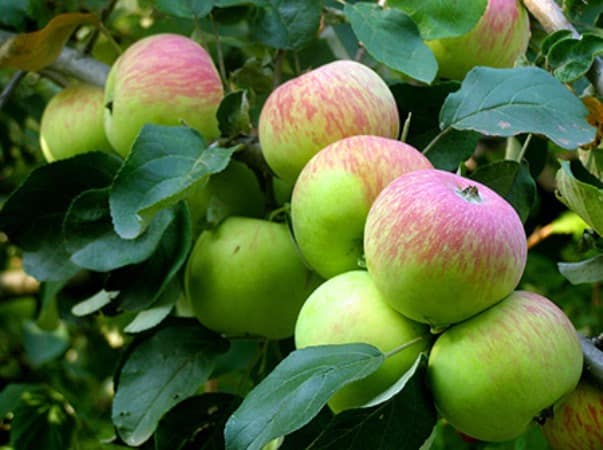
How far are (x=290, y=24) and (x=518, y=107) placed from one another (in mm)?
326

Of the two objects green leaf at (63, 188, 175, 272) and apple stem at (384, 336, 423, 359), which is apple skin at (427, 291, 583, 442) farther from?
green leaf at (63, 188, 175, 272)

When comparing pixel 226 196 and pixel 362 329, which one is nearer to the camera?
pixel 362 329

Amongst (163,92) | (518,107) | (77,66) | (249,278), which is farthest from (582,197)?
(77,66)

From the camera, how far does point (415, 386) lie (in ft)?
2.15

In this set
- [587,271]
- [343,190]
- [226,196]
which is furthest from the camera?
[226,196]

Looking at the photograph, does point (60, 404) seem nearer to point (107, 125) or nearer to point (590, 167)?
point (107, 125)

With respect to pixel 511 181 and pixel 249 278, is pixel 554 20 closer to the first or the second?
pixel 511 181

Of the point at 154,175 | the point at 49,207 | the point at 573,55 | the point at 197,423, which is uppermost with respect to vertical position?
the point at 573,55

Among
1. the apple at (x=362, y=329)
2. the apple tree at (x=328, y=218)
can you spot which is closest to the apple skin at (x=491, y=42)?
the apple tree at (x=328, y=218)

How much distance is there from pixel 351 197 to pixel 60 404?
82 cm

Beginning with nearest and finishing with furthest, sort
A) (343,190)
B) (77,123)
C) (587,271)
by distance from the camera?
1. (343,190)
2. (587,271)
3. (77,123)

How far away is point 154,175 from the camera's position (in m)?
0.79

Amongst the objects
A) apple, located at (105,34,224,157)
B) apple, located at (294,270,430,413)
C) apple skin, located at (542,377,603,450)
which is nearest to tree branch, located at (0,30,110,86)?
apple, located at (105,34,224,157)

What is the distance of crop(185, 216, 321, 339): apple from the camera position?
0.86 meters
